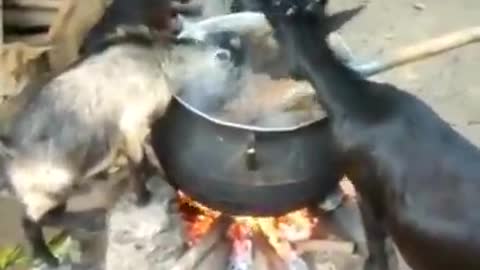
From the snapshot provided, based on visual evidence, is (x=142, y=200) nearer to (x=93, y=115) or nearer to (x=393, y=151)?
(x=93, y=115)

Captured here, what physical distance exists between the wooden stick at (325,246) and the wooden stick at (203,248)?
13 centimetres

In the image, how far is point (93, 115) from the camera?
1.80m

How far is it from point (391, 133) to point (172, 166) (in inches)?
13.7

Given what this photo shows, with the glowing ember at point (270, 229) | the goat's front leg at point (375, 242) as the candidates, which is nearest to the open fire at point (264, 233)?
the glowing ember at point (270, 229)

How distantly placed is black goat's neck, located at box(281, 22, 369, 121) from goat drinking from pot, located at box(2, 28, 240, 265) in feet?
0.54

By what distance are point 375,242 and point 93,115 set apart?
0.47m

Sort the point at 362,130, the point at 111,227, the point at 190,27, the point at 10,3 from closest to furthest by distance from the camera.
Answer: the point at 362,130, the point at 190,27, the point at 111,227, the point at 10,3

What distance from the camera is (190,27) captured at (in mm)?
1770

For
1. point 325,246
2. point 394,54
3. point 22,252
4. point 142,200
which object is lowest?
point 22,252

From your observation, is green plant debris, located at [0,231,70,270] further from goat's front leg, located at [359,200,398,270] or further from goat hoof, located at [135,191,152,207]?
goat's front leg, located at [359,200,398,270]

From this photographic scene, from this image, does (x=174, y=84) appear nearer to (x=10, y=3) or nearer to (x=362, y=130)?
(x=362, y=130)

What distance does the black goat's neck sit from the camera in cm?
163

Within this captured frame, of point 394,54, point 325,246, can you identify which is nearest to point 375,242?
point 325,246

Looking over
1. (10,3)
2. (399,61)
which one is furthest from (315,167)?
(10,3)
